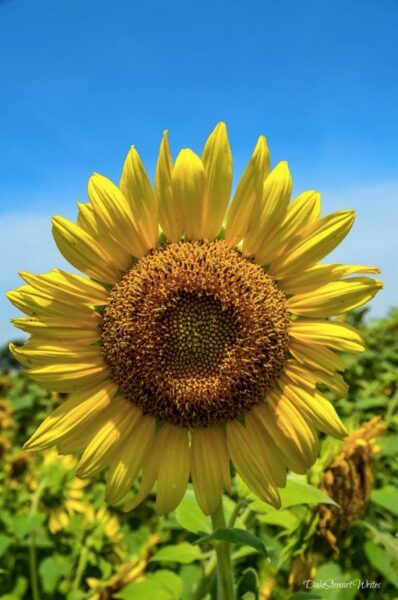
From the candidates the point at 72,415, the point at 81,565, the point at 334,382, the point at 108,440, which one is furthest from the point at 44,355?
the point at 81,565

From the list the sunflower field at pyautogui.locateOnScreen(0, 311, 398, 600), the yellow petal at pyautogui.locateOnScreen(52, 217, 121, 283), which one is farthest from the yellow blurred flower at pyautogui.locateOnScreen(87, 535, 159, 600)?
the yellow petal at pyautogui.locateOnScreen(52, 217, 121, 283)

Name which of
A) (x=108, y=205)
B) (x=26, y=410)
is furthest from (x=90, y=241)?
(x=26, y=410)

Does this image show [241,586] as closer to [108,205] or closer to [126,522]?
[108,205]

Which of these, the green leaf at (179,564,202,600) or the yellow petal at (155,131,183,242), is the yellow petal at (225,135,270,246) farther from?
the green leaf at (179,564,202,600)

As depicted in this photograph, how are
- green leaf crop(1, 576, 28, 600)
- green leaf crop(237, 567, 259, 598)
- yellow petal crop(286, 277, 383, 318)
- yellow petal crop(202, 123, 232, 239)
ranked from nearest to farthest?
yellow petal crop(202, 123, 232, 239) → yellow petal crop(286, 277, 383, 318) → green leaf crop(237, 567, 259, 598) → green leaf crop(1, 576, 28, 600)

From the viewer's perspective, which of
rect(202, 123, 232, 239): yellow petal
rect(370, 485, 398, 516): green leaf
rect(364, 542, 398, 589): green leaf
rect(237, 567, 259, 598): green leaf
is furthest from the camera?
rect(370, 485, 398, 516): green leaf

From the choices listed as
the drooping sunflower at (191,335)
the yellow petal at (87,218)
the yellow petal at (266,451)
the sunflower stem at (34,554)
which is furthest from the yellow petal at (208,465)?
the sunflower stem at (34,554)
